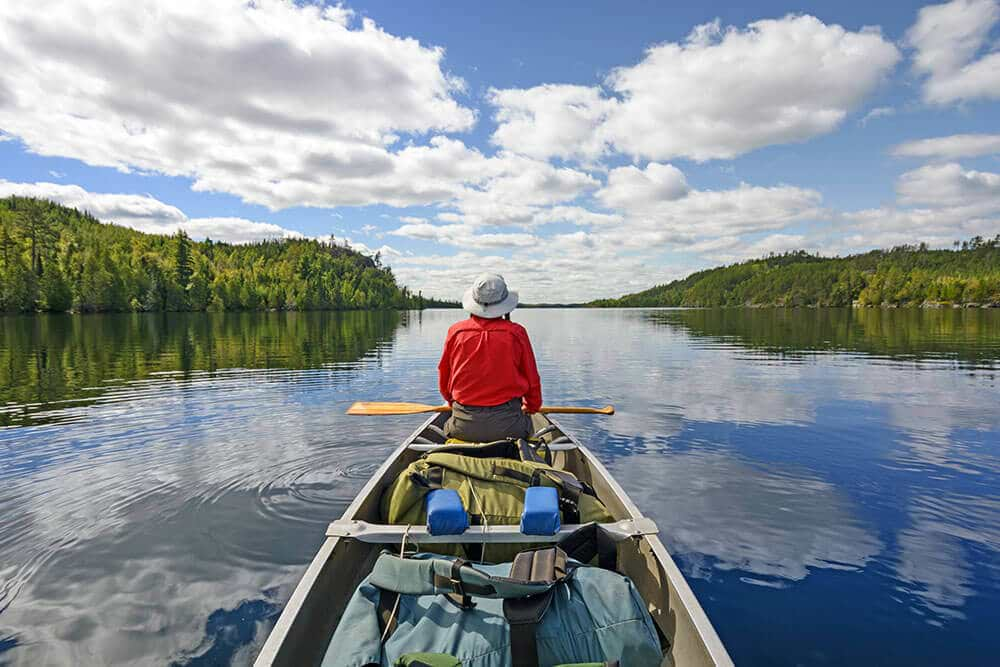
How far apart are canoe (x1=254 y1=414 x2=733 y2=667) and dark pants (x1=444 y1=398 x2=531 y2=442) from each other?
127 centimetres

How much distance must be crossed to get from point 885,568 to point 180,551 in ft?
27.8

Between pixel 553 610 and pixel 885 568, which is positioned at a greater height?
pixel 553 610

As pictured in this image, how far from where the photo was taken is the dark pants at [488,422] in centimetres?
661

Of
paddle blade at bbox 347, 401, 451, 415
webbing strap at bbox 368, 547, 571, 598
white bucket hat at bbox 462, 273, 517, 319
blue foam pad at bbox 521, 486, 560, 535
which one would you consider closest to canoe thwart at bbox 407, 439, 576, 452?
white bucket hat at bbox 462, 273, 517, 319

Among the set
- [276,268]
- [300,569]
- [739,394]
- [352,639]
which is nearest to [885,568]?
[352,639]

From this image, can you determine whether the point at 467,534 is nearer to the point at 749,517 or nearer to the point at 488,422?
the point at 488,422

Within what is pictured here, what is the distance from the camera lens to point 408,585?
3.26 metres

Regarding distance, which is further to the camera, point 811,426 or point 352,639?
point 811,426

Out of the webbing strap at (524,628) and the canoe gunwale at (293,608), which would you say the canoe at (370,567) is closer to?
the canoe gunwale at (293,608)

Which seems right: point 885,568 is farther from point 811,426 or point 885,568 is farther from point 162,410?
point 162,410

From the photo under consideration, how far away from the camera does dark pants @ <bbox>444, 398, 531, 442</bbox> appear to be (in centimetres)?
661

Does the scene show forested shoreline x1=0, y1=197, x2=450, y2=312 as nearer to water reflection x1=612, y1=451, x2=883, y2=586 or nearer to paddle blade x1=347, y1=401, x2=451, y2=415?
paddle blade x1=347, y1=401, x2=451, y2=415

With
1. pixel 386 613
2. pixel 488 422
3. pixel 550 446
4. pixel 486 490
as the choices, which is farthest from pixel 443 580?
pixel 550 446

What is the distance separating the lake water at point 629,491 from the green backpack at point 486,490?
6.00 ft
